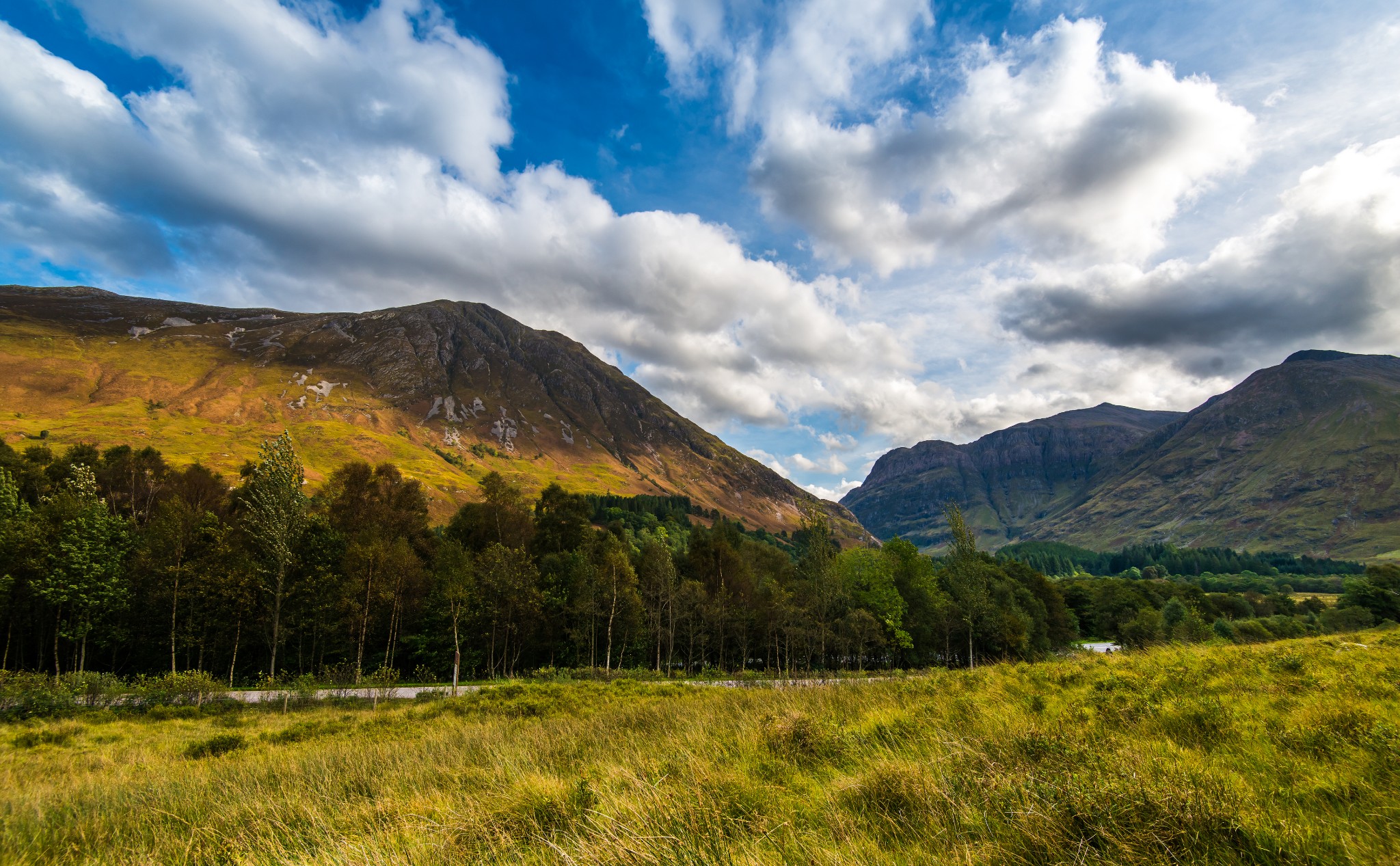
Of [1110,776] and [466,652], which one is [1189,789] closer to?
[1110,776]

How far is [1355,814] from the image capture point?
4266 mm

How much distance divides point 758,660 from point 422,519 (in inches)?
1623

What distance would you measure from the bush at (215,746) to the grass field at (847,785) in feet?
6.48

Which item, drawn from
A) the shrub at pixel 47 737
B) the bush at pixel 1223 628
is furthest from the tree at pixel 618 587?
the bush at pixel 1223 628

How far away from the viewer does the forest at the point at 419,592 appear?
37.7 m

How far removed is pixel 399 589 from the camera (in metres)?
44.1

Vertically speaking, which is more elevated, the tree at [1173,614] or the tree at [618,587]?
the tree at [618,587]

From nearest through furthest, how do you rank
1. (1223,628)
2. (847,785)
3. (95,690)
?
(847,785) < (95,690) < (1223,628)

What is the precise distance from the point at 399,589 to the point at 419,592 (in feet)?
11.0

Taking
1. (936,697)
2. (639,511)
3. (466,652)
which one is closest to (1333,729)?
(936,697)

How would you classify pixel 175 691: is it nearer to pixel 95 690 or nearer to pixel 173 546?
pixel 95 690

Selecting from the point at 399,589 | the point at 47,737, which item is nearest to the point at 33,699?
the point at 47,737

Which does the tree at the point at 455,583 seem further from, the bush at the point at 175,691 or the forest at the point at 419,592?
the bush at the point at 175,691

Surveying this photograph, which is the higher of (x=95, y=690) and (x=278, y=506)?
(x=278, y=506)
